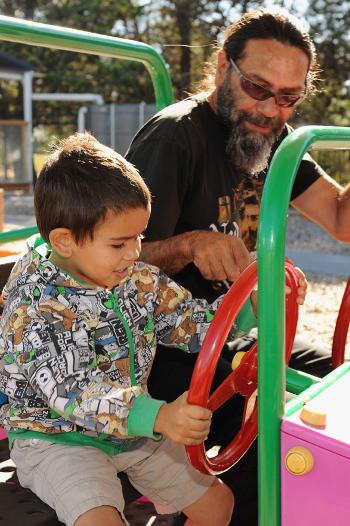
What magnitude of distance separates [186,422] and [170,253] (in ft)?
2.49

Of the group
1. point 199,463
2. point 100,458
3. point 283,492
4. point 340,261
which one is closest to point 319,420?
point 283,492

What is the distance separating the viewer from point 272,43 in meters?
2.07

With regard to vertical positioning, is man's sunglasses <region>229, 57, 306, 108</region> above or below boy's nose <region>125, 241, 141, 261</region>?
above

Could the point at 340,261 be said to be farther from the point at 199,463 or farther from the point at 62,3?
the point at 62,3

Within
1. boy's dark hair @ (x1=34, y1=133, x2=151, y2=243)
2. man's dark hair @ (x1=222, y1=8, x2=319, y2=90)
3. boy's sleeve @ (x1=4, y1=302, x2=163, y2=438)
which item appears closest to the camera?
boy's sleeve @ (x1=4, y1=302, x2=163, y2=438)

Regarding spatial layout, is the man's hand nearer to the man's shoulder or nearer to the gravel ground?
the man's shoulder

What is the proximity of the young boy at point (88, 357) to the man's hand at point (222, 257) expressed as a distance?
0.60 feet

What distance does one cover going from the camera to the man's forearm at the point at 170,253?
1.86m

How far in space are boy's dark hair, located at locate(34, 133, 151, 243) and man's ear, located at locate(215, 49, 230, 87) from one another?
74 centimetres

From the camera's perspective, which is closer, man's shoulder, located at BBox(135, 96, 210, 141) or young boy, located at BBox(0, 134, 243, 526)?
young boy, located at BBox(0, 134, 243, 526)

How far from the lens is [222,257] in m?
1.71

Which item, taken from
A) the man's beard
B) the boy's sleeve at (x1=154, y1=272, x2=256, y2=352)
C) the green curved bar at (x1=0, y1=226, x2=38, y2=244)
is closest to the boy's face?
the boy's sleeve at (x1=154, y1=272, x2=256, y2=352)

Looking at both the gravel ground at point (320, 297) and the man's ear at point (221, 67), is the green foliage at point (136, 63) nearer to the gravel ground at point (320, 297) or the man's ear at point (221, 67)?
the gravel ground at point (320, 297)

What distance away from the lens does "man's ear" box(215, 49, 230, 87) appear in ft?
7.06
